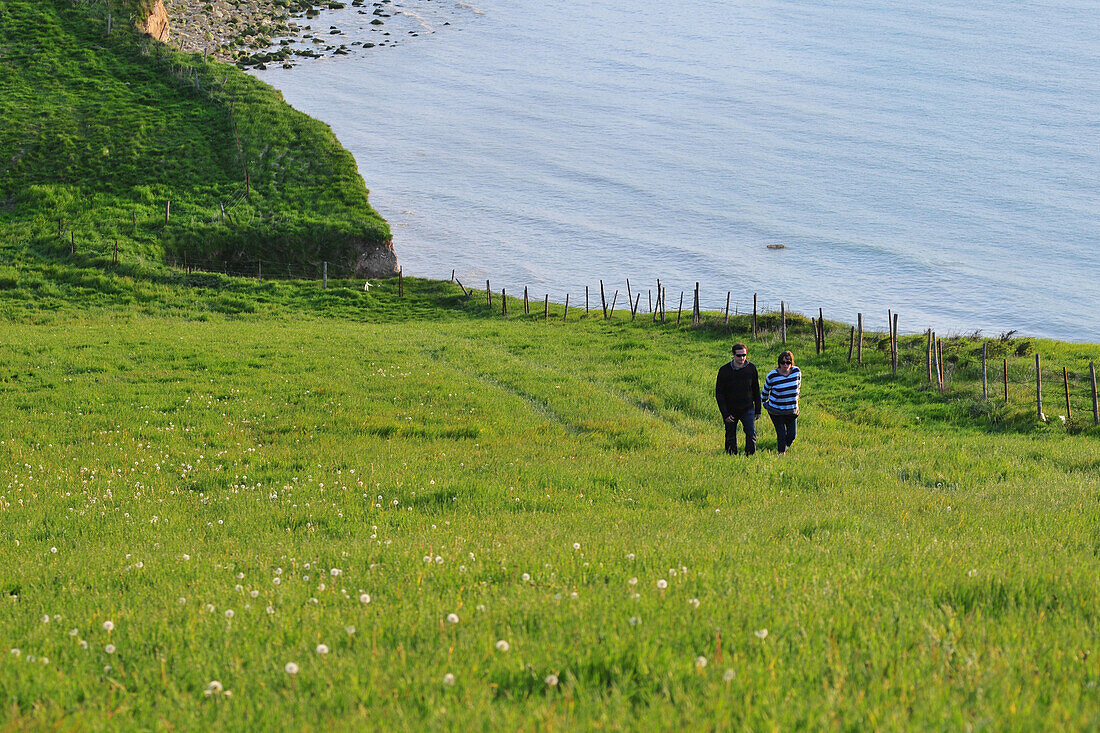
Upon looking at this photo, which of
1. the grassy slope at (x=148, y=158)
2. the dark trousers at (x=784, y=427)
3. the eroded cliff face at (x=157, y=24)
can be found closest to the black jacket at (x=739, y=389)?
the dark trousers at (x=784, y=427)

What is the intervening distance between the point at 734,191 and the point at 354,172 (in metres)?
47.3

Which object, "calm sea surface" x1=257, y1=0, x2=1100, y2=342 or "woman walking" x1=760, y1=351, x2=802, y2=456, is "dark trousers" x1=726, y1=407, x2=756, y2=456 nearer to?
"woman walking" x1=760, y1=351, x2=802, y2=456

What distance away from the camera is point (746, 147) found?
107438 mm

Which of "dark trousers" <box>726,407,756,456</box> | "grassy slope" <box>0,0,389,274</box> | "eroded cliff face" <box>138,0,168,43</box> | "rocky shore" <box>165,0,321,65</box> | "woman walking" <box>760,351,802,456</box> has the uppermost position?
"rocky shore" <box>165,0,321,65</box>

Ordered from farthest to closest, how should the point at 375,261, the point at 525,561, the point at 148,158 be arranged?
the point at 148,158, the point at 375,261, the point at 525,561

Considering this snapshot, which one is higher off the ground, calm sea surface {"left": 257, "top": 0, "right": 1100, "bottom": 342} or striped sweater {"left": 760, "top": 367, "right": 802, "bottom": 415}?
calm sea surface {"left": 257, "top": 0, "right": 1100, "bottom": 342}

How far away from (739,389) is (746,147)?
98538 millimetres

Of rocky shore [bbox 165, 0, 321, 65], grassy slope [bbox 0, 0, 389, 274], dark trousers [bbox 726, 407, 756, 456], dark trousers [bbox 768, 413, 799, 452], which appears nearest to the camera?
dark trousers [bbox 726, 407, 756, 456]

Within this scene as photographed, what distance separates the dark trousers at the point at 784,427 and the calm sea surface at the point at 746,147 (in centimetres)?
4909

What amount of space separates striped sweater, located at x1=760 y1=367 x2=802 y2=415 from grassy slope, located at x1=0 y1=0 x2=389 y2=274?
46.0 m

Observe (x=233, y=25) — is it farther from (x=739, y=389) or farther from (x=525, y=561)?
(x=525, y=561)

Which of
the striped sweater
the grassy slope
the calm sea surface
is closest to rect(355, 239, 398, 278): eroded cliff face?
the grassy slope

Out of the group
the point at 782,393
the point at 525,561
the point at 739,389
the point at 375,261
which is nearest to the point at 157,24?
the point at 375,261

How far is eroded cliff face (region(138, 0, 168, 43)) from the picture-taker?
86.7 metres
